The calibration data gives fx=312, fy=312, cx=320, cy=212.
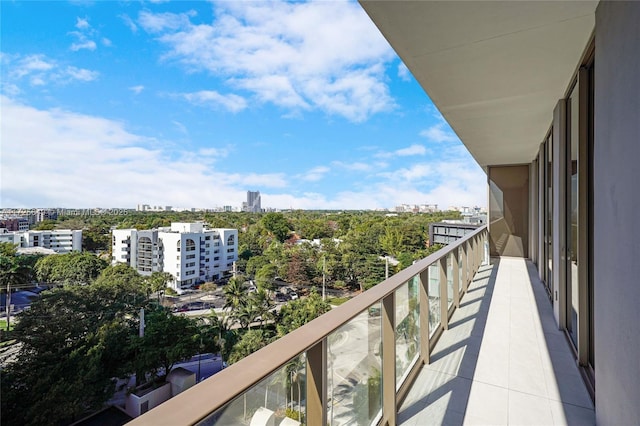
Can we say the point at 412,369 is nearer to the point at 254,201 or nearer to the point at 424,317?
the point at 424,317

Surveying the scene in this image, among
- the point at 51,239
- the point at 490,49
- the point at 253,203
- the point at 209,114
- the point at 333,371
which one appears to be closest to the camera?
the point at 333,371

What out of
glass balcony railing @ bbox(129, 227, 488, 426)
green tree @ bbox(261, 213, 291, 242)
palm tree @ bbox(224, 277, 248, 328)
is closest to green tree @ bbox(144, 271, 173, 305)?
palm tree @ bbox(224, 277, 248, 328)

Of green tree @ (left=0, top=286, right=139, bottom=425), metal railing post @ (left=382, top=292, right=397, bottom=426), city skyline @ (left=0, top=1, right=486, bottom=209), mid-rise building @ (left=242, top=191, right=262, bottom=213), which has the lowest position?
green tree @ (left=0, top=286, right=139, bottom=425)

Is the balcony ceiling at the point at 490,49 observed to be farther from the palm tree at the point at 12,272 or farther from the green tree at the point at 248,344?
the palm tree at the point at 12,272

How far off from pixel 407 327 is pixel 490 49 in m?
2.27

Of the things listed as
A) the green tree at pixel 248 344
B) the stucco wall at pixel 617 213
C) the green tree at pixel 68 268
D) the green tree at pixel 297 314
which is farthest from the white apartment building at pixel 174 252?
the stucco wall at pixel 617 213

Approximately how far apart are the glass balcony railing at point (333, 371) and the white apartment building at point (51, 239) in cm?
3005

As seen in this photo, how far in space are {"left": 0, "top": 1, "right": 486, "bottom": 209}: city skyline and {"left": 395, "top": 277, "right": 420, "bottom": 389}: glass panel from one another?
533 centimetres

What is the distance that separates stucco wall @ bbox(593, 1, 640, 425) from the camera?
4.27 ft

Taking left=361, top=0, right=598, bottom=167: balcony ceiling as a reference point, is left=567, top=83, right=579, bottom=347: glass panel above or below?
below

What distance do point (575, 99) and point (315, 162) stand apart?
61516 millimetres

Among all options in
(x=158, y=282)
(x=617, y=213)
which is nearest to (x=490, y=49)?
(x=617, y=213)

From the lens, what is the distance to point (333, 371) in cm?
132

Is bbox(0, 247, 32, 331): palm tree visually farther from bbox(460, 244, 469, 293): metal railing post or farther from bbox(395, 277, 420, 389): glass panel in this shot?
bbox(395, 277, 420, 389): glass panel
